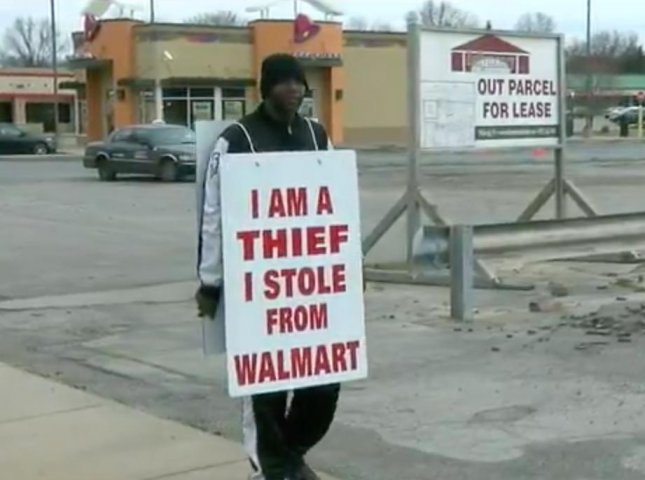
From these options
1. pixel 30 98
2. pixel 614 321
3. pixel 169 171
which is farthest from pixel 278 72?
pixel 30 98

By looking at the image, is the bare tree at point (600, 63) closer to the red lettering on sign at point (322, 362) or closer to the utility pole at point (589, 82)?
the utility pole at point (589, 82)

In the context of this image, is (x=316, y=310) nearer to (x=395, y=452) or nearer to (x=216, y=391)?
(x=395, y=452)

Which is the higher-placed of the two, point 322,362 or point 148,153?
point 148,153

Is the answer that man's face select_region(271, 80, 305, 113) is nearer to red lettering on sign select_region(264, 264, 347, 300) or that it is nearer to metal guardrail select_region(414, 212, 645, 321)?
red lettering on sign select_region(264, 264, 347, 300)

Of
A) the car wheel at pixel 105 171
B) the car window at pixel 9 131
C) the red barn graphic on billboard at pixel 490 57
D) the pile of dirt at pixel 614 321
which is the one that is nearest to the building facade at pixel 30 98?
the car window at pixel 9 131

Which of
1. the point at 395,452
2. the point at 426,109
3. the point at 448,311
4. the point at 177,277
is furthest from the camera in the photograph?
the point at 177,277

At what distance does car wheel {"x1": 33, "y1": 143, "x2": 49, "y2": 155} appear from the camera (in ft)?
190

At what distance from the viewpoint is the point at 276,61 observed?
566cm

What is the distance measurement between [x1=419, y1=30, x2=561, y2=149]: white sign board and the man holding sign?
754 centimetres

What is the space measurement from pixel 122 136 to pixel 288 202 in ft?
97.7

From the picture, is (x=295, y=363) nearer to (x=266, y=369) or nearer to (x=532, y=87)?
(x=266, y=369)

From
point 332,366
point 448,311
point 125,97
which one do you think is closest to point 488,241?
point 448,311

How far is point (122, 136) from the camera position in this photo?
3497 centimetres

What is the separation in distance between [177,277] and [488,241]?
3.86 m
